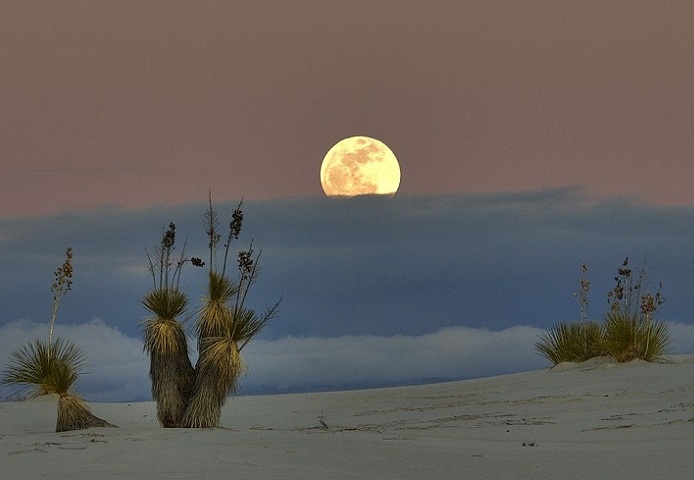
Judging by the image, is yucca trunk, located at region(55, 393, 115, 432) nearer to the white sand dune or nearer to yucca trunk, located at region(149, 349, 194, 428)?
yucca trunk, located at region(149, 349, 194, 428)

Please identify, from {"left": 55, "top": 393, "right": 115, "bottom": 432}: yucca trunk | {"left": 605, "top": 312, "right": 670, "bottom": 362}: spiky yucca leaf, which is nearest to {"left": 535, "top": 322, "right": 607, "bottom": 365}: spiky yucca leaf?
{"left": 605, "top": 312, "right": 670, "bottom": 362}: spiky yucca leaf

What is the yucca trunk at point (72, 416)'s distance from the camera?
14.0 metres

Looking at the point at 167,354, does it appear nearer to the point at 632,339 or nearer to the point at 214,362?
the point at 214,362

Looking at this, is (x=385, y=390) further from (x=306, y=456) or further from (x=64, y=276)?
(x=306, y=456)

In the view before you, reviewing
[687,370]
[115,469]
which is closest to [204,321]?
[115,469]

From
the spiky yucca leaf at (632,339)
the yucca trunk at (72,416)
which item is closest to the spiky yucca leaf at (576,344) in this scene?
the spiky yucca leaf at (632,339)

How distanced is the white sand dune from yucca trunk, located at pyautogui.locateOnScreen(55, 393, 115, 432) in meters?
0.97

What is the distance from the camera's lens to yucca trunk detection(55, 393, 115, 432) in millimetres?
13953

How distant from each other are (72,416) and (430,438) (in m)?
5.01

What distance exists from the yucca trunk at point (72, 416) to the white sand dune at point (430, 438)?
97cm

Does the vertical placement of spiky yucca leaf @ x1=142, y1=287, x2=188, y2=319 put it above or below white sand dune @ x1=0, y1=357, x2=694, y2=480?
above

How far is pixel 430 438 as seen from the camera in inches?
467

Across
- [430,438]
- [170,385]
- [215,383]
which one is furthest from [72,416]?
[430,438]

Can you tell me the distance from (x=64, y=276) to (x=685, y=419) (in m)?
15.1
